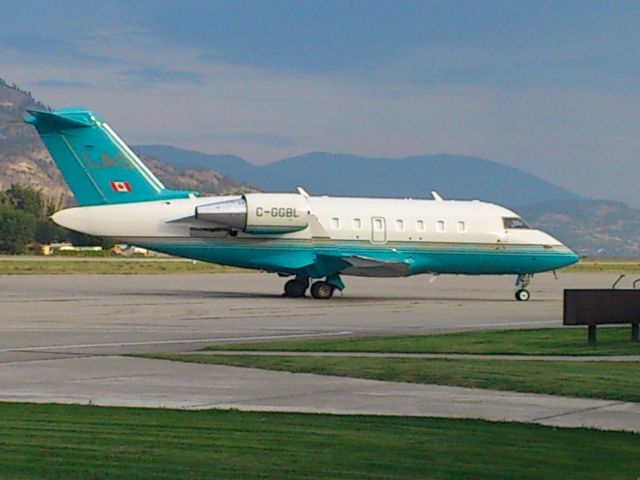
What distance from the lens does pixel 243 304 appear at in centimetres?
3681

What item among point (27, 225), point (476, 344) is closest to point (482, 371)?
point (476, 344)

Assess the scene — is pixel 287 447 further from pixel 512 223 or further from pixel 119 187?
pixel 512 223

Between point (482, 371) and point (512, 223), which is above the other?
point (512, 223)

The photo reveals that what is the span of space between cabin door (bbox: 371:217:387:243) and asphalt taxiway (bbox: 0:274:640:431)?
200cm

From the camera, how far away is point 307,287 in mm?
41844

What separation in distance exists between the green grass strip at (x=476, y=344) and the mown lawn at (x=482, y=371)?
165 cm

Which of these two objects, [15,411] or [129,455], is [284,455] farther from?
[15,411]

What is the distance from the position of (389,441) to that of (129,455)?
236 cm

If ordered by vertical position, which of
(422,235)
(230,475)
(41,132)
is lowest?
(230,475)

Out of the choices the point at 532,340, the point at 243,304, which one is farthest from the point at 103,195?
the point at 532,340

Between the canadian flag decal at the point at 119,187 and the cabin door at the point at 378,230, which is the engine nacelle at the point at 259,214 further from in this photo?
the canadian flag decal at the point at 119,187

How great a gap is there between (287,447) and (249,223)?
1130 inches

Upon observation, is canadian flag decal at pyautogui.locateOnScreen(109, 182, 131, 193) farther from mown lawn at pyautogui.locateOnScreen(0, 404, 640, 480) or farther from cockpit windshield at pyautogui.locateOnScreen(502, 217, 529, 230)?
mown lawn at pyautogui.locateOnScreen(0, 404, 640, 480)

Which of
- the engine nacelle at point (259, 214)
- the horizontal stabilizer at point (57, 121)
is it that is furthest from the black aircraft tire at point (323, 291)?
the horizontal stabilizer at point (57, 121)
